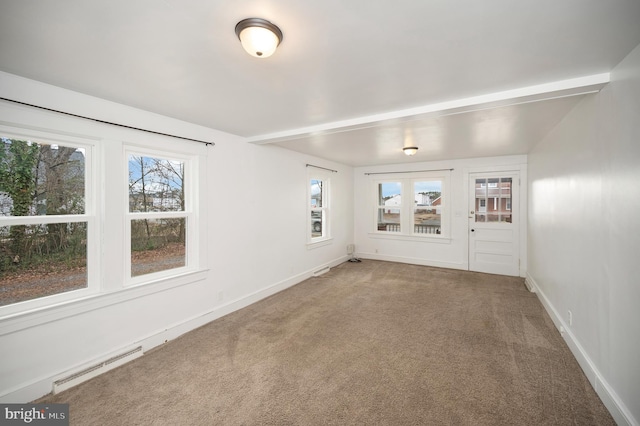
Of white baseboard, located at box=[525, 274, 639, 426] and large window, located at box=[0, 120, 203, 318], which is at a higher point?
large window, located at box=[0, 120, 203, 318]

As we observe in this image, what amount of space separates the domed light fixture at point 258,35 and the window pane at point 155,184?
2.02m

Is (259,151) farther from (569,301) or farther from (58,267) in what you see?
(569,301)

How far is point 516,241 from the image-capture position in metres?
5.29

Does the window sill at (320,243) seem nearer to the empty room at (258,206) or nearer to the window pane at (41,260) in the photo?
the empty room at (258,206)

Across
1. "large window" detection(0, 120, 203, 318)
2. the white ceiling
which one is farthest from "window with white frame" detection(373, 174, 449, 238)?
"large window" detection(0, 120, 203, 318)

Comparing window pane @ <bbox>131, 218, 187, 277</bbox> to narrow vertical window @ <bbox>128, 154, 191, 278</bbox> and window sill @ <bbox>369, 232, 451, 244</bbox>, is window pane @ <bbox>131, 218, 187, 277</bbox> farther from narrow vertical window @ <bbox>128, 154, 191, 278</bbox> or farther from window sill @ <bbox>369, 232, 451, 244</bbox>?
window sill @ <bbox>369, 232, 451, 244</bbox>

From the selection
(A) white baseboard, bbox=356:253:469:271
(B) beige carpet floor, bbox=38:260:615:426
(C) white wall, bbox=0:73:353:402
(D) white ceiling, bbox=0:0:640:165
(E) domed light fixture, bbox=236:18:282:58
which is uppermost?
(D) white ceiling, bbox=0:0:640:165

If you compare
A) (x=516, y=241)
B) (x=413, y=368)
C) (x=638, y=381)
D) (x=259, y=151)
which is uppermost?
(x=259, y=151)

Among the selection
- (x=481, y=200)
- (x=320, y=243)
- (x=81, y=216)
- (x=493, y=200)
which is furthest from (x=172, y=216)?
(x=493, y=200)

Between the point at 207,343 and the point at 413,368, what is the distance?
2017mm

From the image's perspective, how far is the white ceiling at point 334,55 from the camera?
4.33 feet

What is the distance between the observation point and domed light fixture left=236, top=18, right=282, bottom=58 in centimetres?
138

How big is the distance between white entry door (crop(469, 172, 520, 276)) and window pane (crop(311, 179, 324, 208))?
10.2 ft

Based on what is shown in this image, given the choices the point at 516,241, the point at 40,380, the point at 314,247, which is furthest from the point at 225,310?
the point at 516,241
